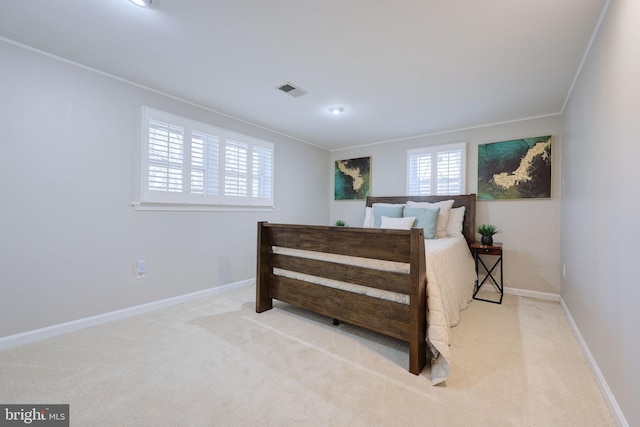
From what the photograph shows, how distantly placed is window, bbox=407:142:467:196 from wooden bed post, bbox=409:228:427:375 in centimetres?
243

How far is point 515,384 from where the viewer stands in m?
1.61

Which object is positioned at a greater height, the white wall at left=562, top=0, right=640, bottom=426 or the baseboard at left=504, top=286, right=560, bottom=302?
the white wall at left=562, top=0, right=640, bottom=426

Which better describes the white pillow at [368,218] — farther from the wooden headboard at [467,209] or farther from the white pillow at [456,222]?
the white pillow at [456,222]

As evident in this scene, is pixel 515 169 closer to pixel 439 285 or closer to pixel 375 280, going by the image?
pixel 439 285

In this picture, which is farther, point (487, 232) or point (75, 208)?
point (487, 232)

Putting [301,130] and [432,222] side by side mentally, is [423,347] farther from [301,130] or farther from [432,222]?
[301,130]

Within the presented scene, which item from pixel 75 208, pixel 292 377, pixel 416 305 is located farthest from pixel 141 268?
pixel 416 305

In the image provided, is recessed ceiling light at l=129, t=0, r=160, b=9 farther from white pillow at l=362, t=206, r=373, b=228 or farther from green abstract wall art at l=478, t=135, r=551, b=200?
green abstract wall art at l=478, t=135, r=551, b=200

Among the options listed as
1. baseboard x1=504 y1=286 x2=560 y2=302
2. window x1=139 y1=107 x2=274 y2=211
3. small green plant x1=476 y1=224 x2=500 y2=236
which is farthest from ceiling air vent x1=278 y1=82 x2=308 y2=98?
baseboard x1=504 y1=286 x2=560 y2=302

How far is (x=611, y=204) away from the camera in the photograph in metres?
1.48

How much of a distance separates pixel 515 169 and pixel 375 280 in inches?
107

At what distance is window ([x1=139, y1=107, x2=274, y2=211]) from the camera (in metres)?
2.78

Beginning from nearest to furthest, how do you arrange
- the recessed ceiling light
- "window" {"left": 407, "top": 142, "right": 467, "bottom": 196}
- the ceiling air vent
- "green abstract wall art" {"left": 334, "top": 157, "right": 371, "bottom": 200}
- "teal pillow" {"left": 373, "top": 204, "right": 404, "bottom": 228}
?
1. the recessed ceiling light
2. the ceiling air vent
3. "teal pillow" {"left": 373, "top": 204, "right": 404, "bottom": 228}
4. "window" {"left": 407, "top": 142, "right": 467, "bottom": 196}
5. "green abstract wall art" {"left": 334, "top": 157, "right": 371, "bottom": 200}

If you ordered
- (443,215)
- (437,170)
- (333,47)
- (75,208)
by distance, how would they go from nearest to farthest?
(333,47), (75,208), (443,215), (437,170)
